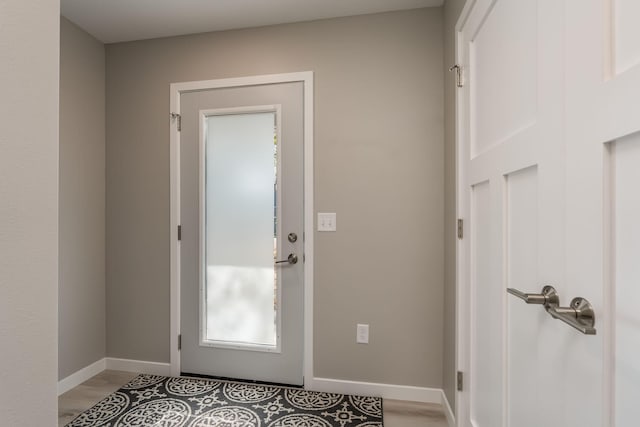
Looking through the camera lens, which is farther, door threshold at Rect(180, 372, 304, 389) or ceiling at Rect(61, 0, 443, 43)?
door threshold at Rect(180, 372, 304, 389)

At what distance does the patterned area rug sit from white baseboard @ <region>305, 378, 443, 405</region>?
0.13 ft

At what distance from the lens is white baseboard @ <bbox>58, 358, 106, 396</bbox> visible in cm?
206

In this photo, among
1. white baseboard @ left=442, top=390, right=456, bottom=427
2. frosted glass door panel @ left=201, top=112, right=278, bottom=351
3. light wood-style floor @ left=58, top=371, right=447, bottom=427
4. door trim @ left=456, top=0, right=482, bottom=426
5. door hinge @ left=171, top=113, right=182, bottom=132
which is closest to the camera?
door trim @ left=456, top=0, right=482, bottom=426

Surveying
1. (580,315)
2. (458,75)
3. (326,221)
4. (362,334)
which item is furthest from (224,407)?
(458,75)

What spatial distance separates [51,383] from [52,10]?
781mm

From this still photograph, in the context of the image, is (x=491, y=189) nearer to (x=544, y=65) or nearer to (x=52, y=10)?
(x=544, y=65)

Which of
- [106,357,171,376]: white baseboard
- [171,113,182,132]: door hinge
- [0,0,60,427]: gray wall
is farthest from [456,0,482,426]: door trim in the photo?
[106,357,171,376]: white baseboard

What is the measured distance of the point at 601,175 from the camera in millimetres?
600

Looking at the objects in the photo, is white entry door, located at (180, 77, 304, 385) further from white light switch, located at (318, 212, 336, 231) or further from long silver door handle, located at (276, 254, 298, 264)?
white light switch, located at (318, 212, 336, 231)

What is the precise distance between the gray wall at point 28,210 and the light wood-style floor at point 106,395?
1.70 m

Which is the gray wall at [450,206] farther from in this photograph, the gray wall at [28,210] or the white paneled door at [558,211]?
the gray wall at [28,210]

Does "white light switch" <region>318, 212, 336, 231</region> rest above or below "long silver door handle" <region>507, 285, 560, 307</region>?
above

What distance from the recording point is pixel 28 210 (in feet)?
1.92

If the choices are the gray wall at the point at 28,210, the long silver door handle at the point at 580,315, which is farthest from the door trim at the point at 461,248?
the gray wall at the point at 28,210
